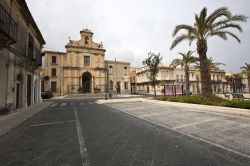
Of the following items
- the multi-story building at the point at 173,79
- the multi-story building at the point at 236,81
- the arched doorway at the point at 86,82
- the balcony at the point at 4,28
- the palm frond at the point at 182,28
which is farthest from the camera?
the multi-story building at the point at 173,79

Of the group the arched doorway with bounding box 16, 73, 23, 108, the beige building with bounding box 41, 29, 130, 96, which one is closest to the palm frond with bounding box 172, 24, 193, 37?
the arched doorway with bounding box 16, 73, 23, 108

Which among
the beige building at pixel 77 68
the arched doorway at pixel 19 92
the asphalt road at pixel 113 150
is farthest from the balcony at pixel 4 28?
the beige building at pixel 77 68

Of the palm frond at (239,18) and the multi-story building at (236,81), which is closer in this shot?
the palm frond at (239,18)

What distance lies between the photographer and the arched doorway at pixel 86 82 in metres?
40.7

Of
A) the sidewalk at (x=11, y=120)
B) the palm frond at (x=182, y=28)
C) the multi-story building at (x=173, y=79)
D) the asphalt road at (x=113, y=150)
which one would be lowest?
the sidewalk at (x=11, y=120)

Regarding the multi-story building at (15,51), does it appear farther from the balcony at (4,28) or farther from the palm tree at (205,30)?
the palm tree at (205,30)

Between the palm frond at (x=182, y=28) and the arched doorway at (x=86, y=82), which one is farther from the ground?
the palm frond at (x=182, y=28)

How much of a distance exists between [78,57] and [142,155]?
39124mm

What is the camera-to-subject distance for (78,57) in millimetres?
39281

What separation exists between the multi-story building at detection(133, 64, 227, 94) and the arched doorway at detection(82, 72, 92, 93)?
59.6 feet

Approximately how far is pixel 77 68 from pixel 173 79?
30458 mm

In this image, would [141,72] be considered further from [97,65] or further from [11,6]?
[11,6]

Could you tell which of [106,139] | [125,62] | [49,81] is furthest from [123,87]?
[106,139]

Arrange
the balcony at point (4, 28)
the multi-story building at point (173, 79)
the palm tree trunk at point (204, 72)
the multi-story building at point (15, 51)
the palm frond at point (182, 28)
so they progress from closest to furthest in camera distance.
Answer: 1. the balcony at point (4, 28)
2. the multi-story building at point (15, 51)
3. the palm tree trunk at point (204, 72)
4. the palm frond at point (182, 28)
5. the multi-story building at point (173, 79)
